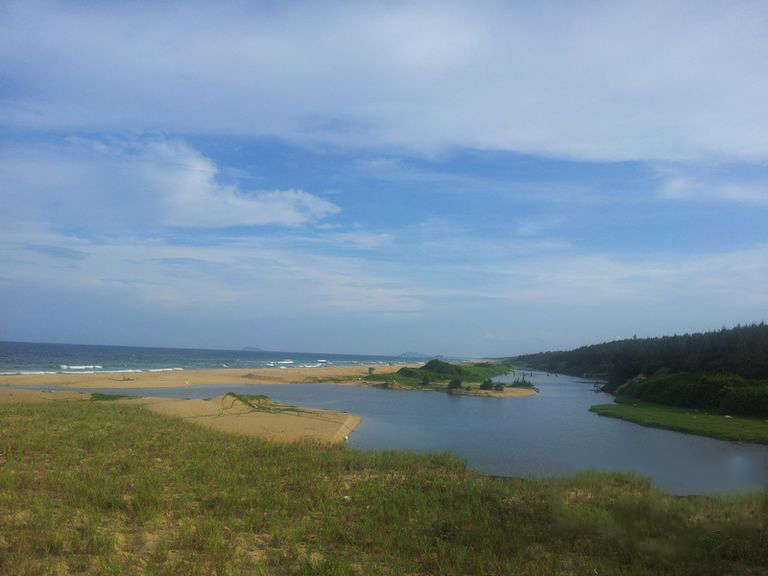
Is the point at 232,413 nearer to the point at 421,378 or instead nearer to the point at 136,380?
the point at 136,380

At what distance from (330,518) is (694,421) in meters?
25.8

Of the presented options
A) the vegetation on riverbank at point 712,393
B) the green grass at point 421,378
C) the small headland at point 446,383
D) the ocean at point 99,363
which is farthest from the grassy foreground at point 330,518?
the ocean at point 99,363

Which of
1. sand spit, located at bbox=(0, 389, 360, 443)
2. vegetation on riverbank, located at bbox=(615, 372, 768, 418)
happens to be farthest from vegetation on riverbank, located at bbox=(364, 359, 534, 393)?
sand spit, located at bbox=(0, 389, 360, 443)

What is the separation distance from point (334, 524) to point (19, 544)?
4.05m

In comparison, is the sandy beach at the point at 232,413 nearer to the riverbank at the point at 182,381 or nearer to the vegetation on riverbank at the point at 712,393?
the riverbank at the point at 182,381

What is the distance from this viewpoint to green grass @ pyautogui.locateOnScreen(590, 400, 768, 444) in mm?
24969

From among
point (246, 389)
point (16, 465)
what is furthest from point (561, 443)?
point (246, 389)

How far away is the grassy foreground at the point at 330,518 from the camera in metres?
7.13

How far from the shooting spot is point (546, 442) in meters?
23.4

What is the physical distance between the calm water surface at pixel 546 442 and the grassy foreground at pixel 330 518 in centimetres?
504

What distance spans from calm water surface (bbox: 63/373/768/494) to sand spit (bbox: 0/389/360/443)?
1.38 metres

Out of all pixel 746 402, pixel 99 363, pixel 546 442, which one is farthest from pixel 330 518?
pixel 99 363

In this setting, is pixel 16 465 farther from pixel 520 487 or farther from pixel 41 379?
pixel 41 379

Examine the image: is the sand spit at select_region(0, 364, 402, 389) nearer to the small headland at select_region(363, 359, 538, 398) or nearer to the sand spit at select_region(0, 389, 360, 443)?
the small headland at select_region(363, 359, 538, 398)
